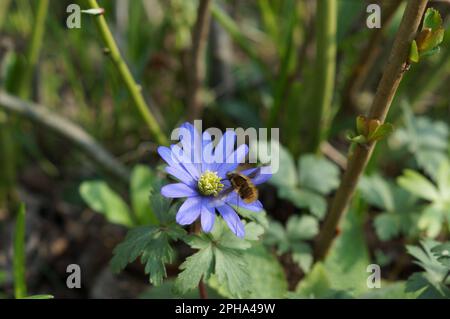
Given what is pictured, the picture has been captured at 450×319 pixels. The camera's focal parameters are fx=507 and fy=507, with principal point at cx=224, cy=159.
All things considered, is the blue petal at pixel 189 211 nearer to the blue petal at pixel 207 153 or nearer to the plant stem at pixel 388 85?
the blue petal at pixel 207 153

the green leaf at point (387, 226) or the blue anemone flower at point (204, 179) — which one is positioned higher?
the blue anemone flower at point (204, 179)

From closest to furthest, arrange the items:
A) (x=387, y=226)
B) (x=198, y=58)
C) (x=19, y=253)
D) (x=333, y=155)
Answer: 1. (x=19, y=253)
2. (x=387, y=226)
3. (x=198, y=58)
4. (x=333, y=155)

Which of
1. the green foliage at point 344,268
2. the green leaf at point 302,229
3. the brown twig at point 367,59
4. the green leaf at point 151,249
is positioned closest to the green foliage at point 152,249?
the green leaf at point 151,249

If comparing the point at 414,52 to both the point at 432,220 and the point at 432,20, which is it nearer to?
the point at 432,20

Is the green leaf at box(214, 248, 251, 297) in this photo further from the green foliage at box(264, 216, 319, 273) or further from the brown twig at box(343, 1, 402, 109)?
the brown twig at box(343, 1, 402, 109)

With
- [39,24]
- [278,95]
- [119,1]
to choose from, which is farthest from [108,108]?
[278,95]

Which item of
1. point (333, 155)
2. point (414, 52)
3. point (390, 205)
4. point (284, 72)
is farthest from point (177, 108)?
point (414, 52)

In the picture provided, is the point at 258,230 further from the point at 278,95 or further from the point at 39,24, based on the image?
the point at 39,24
